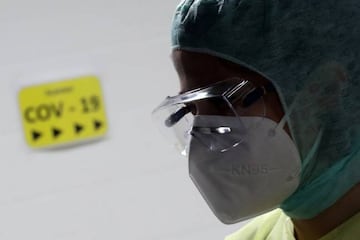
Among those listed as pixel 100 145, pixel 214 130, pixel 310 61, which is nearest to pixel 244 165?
pixel 214 130

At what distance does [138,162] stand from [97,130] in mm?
144

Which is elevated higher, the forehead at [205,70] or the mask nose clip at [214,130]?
the forehead at [205,70]

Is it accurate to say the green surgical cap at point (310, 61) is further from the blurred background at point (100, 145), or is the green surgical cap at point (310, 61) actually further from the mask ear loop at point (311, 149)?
the blurred background at point (100, 145)

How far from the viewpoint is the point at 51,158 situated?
1.87 m

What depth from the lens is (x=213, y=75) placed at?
1.14 metres

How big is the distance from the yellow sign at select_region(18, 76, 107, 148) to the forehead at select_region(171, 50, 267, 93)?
0.76m

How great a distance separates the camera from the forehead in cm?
113

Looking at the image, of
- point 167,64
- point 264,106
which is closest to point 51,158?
point 167,64

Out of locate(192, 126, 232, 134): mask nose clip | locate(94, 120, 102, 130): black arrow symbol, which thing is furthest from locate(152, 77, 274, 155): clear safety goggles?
locate(94, 120, 102, 130): black arrow symbol

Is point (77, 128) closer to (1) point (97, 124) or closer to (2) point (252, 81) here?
(1) point (97, 124)

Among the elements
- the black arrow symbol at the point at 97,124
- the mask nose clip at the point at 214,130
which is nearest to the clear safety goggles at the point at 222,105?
the mask nose clip at the point at 214,130

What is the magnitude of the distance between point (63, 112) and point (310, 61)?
94 cm

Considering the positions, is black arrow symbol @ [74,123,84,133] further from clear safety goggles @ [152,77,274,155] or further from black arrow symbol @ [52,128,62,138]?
clear safety goggles @ [152,77,274,155]

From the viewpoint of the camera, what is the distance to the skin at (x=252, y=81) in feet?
3.69
